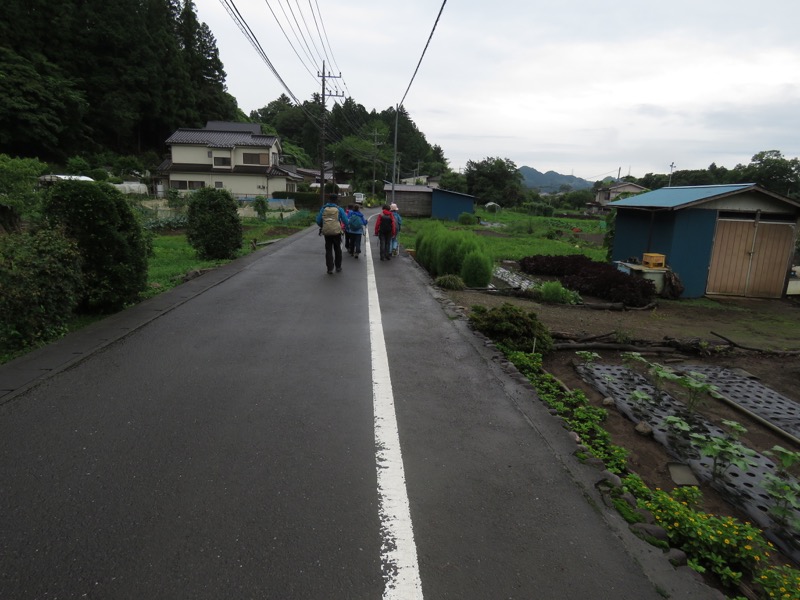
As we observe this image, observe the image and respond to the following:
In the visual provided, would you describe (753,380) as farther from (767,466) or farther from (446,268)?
(446,268)

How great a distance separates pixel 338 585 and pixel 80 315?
6176 mm

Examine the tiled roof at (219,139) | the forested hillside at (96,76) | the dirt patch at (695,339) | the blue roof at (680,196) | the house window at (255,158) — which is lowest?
the dirt patch at (695,339)

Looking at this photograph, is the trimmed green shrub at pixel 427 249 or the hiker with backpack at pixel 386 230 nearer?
the hiker with backpack at pixel 386 230

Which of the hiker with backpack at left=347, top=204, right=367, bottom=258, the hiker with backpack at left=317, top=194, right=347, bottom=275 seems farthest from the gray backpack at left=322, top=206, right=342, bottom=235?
the hiker with backpack at left=347, top=204, right=367, bottom=258

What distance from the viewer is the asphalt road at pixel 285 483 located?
2.23 m

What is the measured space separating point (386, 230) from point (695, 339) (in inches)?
346

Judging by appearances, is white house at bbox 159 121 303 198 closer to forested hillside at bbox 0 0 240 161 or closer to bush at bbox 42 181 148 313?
forested hillside at bbox 0 0 240 161

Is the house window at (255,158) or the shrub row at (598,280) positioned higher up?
the house window at (255,158)

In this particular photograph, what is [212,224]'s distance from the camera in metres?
12.9

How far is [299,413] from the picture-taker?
3896mm

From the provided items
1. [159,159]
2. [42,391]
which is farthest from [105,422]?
[159,159]

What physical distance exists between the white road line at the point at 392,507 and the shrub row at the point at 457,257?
7270 millimetres

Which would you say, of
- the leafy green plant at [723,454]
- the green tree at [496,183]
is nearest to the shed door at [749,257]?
the leafy green plant at [723,454]

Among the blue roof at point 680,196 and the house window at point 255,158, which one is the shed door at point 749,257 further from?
the house window at point 255,158
